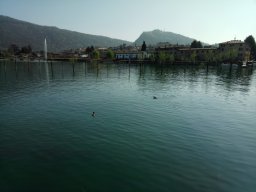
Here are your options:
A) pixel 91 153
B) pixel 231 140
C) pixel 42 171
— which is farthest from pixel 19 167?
pixel 231 140

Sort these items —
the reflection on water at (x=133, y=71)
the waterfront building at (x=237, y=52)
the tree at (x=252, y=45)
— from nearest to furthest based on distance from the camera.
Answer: the reflection on water at (x=133, y=71) → the waterfront building at (x=237, y=52) → the tree at (x=252, y=45)

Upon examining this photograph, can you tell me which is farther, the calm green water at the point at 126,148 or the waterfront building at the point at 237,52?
the waterfront building at the point at 237,52

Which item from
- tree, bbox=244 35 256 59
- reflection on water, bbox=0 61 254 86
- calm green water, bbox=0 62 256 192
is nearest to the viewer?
calm green water, bbox=0 62 256 192

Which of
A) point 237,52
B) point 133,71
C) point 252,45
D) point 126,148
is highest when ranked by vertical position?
point 252,45

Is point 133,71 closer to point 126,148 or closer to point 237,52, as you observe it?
point 126,148

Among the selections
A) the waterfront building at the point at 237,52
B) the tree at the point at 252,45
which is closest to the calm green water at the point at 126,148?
the waterfront building at the point at 237,52

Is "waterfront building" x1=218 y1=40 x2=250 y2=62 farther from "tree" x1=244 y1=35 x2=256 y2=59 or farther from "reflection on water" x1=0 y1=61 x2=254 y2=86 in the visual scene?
"reflection on water" x1=0 y1=61 x2=254 y2=86

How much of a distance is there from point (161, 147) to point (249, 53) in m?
183

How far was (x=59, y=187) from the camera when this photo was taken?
13070 millimetres

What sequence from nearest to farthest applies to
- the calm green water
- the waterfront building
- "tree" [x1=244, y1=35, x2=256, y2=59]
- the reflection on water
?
the calm green water
the reflection on water
the waterfront building
"tree" [x1=244, y1=35, x2=256, y2=59]

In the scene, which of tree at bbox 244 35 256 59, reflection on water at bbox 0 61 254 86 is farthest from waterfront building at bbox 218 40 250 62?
reflection on water at bbox 0 61 254 86

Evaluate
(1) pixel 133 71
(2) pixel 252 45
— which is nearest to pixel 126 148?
(1) pixel 133 71

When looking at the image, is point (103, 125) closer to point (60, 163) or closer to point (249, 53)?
point (60, 163)

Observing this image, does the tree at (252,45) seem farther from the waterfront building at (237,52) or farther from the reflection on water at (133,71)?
the reflection on water at (133,71)
